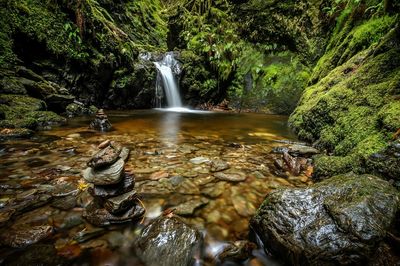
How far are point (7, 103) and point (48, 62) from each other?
3.22m

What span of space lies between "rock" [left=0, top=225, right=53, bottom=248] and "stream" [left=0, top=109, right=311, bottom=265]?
0.12 feet

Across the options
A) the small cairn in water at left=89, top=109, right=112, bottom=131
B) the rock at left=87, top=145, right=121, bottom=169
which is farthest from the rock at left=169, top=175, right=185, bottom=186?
the small cairn in water at left=89, top=109, right=112, bottom=131

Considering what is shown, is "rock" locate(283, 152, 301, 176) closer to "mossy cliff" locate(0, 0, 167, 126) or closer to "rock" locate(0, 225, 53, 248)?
"rock" locate(0, 225, 53, 248)

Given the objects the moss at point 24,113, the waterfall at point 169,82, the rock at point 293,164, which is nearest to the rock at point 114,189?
the rock at point 293,164

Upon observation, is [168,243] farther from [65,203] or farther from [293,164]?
[293,164]

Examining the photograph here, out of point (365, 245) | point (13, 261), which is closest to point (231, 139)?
point (365, 245)

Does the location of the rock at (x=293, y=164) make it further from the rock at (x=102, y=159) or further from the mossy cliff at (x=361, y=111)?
the rock at (x=102, y=159)

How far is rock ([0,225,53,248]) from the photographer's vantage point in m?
1.60

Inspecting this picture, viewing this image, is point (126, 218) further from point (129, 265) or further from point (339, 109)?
point (339, 109)

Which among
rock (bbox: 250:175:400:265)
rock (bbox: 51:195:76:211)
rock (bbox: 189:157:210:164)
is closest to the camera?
rock (bbox: 250:175:400:265)

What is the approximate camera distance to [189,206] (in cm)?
221

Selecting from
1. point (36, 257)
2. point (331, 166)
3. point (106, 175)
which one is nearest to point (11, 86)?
point (106, 175)

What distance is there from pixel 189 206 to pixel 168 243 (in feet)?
1.89

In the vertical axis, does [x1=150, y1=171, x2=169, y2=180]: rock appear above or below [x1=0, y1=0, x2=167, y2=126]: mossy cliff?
below
